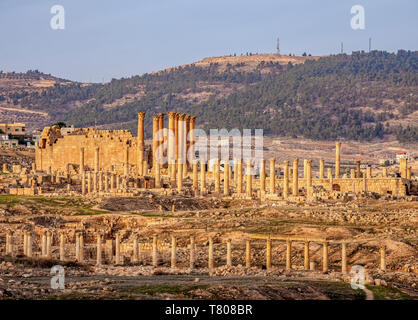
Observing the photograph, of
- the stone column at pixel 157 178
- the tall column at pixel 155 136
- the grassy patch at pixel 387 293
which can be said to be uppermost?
the tall column at pixel 155 136

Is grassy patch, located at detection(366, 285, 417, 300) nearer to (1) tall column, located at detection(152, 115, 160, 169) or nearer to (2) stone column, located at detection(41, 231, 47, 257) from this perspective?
(2) stone column, located at detection(41, 231, 47, 257)

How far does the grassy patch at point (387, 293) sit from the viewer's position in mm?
26906

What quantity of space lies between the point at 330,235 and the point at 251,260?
533 centimetres

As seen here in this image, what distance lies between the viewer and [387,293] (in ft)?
91.3

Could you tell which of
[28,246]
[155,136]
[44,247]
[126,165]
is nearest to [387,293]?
[28,246]

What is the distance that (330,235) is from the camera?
43094 mm

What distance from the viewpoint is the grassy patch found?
88.3ft

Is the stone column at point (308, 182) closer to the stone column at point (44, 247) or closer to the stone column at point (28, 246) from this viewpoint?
the stone column at point (44, 247)

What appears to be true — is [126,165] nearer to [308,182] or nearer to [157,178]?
[157,178]

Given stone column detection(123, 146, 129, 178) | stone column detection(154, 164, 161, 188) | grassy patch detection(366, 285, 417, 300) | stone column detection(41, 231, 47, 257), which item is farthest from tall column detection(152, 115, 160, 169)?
grassy patch detection(366, 285, 417, 300)

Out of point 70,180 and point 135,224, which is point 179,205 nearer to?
point 135,224

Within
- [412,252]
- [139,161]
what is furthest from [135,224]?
[139,161]

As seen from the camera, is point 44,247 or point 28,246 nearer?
point 28,246

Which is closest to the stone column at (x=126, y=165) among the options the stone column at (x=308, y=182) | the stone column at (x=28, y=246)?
the stone column at (x=308, y=182)
